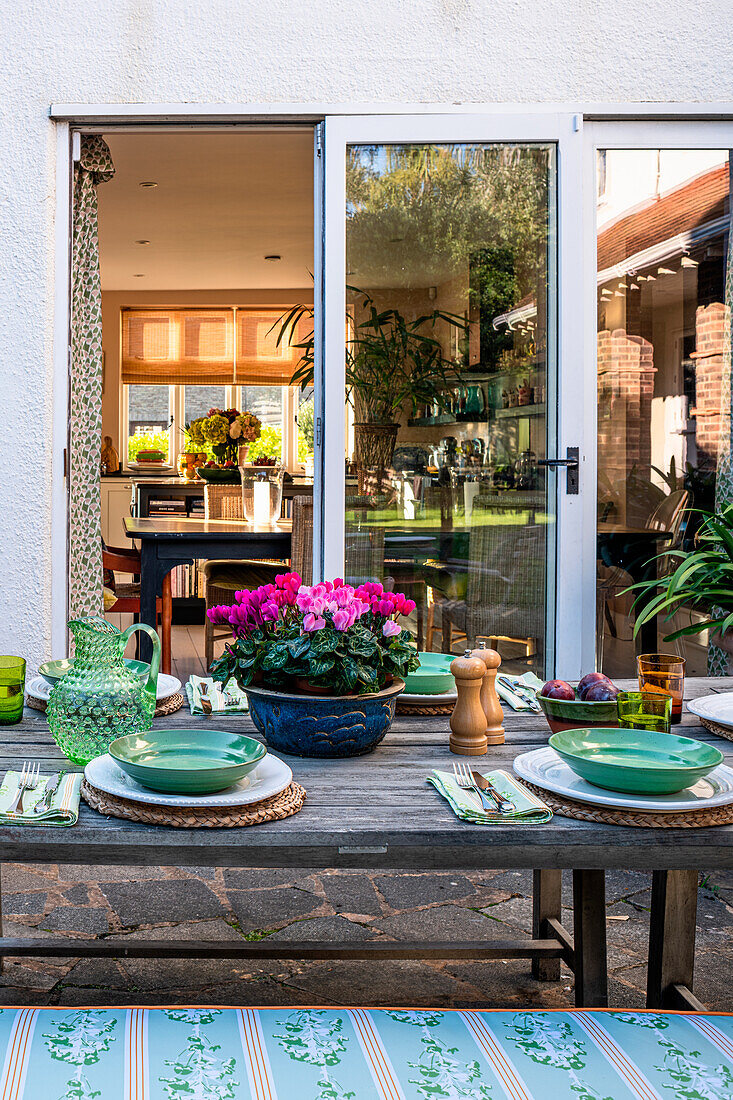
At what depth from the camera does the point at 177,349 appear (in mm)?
9344

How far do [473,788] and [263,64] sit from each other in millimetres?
2927

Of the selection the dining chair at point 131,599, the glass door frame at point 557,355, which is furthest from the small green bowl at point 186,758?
the dining chair at point 131,599

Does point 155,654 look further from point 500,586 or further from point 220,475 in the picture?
point 220,475

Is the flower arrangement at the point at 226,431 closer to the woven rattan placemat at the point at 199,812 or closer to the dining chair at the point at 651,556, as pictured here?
the dining chair at the point at 651,556

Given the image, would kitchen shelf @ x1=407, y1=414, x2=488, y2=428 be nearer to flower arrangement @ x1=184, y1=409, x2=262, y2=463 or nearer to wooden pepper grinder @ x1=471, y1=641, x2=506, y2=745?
wooden pepper grinder @ x1=471, y1=641, x2=506, y2=745

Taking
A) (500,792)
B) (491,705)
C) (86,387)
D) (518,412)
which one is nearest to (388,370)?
(518,412)

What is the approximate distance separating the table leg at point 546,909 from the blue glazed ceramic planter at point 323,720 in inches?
30.5

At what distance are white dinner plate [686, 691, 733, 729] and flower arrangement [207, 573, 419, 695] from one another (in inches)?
22.5

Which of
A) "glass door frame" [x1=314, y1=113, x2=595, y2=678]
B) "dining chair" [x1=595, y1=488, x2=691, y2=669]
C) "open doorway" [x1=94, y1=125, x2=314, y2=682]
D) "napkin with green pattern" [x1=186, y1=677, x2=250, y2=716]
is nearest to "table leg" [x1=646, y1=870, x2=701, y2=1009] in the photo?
"napkin with green pattern" [x1=186, y1=677, x2=250, y2=716]

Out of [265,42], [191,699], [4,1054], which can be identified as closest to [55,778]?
[4,1054]

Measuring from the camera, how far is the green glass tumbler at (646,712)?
151 centimetres

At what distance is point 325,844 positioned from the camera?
121 centimetres

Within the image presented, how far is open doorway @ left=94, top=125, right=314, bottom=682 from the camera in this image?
5605 mm

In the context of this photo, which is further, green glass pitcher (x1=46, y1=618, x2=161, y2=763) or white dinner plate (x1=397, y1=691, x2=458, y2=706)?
white dinner plate (x1=397, y1=691, x2=458, y2=706)
